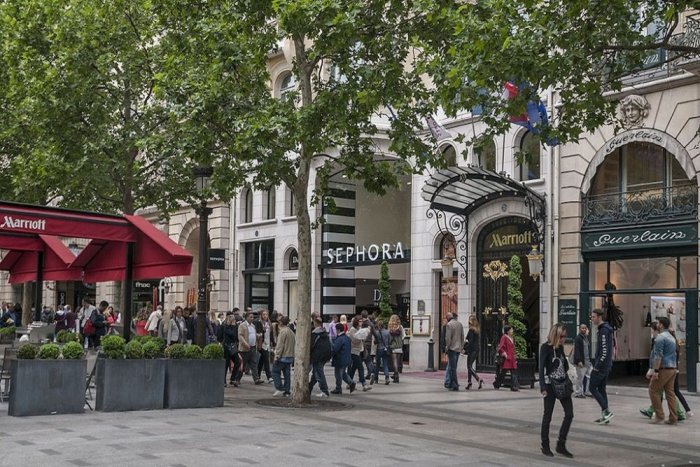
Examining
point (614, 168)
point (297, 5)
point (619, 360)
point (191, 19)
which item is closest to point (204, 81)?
point (191, 19)

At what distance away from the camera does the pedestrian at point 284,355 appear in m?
17.9

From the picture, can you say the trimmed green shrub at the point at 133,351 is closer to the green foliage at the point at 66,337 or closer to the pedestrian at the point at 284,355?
the green foliage at the point at 66,337

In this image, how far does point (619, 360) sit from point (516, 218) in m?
4.70

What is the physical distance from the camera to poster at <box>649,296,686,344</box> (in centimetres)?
2133

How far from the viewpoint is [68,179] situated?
2314 cm

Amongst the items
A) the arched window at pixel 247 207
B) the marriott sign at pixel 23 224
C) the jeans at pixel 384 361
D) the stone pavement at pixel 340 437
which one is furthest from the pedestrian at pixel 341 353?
the arched window at pixel 247 207

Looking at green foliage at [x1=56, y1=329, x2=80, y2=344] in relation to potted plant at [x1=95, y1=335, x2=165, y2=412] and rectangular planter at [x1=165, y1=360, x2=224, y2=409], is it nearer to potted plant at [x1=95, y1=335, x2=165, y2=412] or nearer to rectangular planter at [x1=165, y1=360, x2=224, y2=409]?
potted plant at [x1=95, y1=335, x2=165, y2=412]

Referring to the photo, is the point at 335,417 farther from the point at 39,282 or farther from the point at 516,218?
the point at 516,218

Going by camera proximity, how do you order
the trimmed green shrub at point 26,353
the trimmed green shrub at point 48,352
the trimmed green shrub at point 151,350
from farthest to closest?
the trimmed green shrub at point 151,350, the trimmed green shrub at point 48,352, the trimmed green shrub at point 26,353

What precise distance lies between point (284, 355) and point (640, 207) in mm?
9371

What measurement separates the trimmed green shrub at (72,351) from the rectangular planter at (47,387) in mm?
87

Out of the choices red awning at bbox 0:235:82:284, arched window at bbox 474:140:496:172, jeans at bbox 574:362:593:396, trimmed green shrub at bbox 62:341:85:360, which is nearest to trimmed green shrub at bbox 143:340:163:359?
trimmed green shrub at bbox 62:341:85:360

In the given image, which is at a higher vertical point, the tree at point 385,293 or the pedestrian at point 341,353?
the tree at point 385,293

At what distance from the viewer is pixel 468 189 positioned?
24.8m
